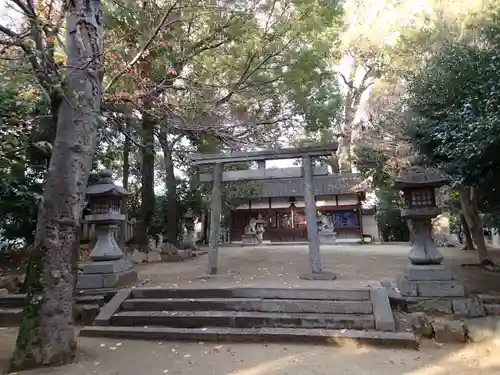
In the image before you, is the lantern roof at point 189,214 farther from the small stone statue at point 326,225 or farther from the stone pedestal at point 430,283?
the stone pedestal at point 430,283

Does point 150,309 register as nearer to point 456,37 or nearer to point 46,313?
point 46,313

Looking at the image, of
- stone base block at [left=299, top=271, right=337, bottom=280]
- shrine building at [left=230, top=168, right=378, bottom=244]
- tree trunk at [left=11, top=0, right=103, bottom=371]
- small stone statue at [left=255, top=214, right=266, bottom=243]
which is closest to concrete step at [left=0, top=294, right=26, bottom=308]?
tree trunk at [left=11, top=0, right=103, bottom=371]

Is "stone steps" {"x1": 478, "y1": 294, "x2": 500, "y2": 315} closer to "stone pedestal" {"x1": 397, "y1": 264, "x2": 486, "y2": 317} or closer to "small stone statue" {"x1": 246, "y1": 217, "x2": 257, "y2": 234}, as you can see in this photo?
"stone pedestal" {"x1": 397, "y1": 264, "x2": 486, "y2": 317}

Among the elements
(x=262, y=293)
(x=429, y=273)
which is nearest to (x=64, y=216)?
(x=262, y=293)

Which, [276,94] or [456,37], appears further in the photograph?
[276,94]

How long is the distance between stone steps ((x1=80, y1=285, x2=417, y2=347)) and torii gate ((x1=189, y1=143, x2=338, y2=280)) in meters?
1.90

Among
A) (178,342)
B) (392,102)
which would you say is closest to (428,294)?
(178,342)

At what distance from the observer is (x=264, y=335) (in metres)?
5.21

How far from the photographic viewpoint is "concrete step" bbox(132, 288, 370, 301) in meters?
6.09

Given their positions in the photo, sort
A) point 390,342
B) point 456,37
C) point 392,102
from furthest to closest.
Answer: point 392,102 → point 456,37 → point 390,342

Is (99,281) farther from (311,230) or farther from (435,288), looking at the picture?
(435,288)

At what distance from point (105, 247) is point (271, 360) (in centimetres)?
483

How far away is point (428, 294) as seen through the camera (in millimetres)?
6062

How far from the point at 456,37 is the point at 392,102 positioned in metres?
4.48
